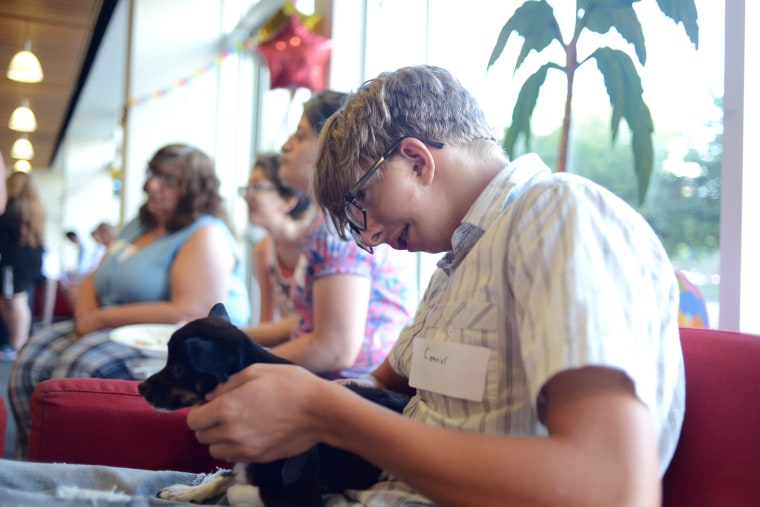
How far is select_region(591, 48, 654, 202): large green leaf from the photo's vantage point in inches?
66.7

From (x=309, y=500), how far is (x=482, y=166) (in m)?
0.57

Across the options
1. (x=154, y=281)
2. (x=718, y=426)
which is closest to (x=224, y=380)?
(x=718, y=426)

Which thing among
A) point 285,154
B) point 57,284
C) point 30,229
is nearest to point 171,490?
point 285,154

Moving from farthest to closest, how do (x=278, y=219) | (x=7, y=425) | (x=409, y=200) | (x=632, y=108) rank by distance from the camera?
(x=7, y=425), (x=278, y=219), (x=632, y=108), (x=409, y=200)

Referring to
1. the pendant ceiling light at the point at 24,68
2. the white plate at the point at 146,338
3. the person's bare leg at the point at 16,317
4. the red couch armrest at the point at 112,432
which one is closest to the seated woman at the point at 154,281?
the white plate at the point at 146,338

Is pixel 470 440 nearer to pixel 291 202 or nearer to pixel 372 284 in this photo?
pixel 372 284

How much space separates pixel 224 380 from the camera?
40.8 inches

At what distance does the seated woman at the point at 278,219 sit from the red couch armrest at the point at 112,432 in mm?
1112

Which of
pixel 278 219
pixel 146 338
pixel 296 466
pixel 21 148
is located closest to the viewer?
pixel 296 466

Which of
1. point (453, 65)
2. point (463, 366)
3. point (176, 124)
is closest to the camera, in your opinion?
point (463, 366)

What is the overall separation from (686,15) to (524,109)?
46cm

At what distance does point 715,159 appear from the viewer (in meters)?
1.92

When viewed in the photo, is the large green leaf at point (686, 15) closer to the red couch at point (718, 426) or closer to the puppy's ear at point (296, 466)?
the red couch at point (718, 426)

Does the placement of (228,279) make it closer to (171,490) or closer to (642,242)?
(171,490)
